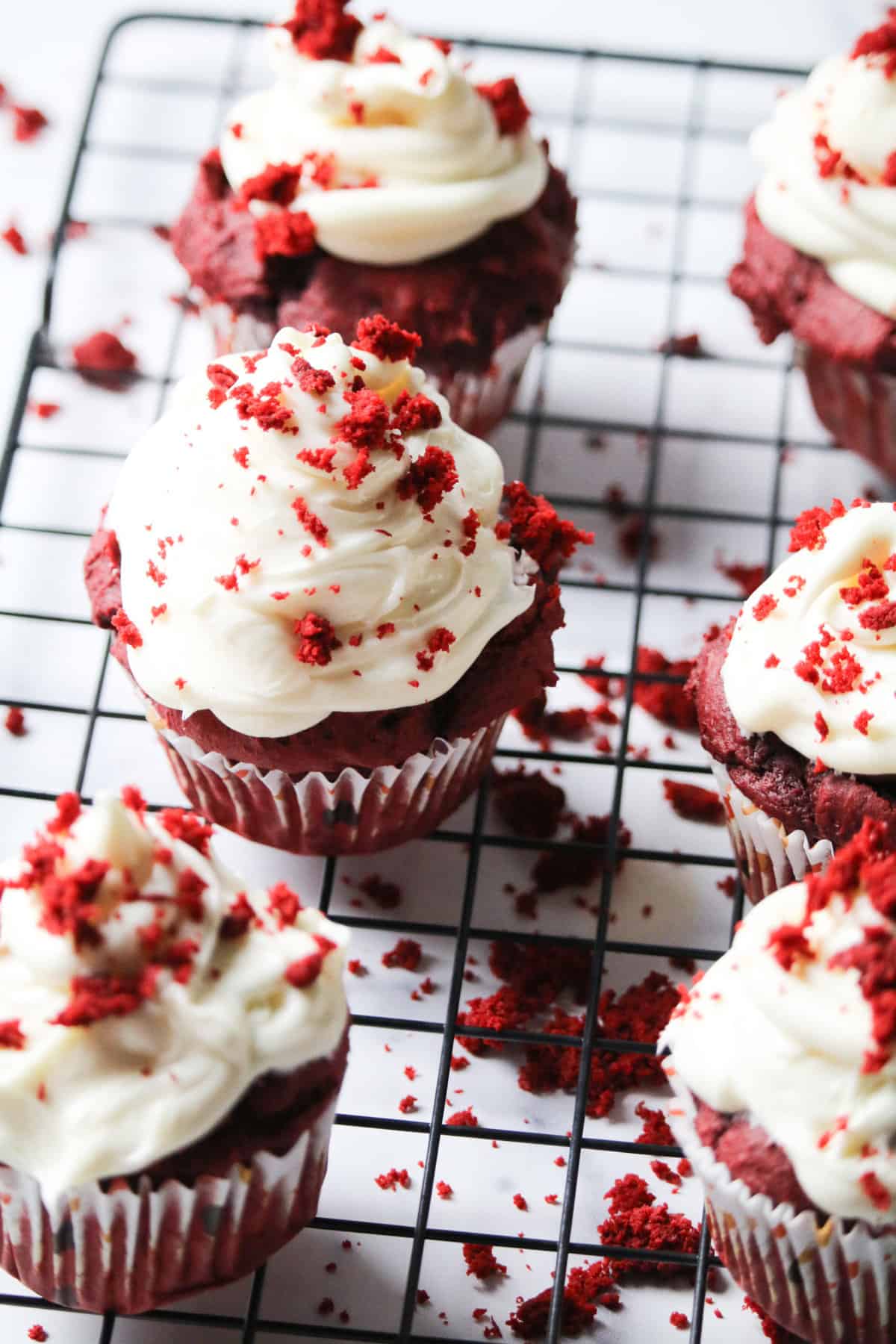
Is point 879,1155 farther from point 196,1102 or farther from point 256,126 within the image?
point 256,126

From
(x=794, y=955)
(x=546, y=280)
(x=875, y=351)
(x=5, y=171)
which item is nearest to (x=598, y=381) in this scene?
(x=546, y=280)

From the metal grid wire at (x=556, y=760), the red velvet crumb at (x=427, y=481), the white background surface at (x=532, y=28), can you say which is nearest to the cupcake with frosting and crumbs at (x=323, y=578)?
the red velvet crumb at (x=427, y=481)

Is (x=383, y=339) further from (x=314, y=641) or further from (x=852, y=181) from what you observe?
(x=852, y=181)

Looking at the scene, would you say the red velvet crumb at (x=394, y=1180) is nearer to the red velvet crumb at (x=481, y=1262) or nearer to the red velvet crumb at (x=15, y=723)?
the red velvet crumb at (x=481, y=1262)

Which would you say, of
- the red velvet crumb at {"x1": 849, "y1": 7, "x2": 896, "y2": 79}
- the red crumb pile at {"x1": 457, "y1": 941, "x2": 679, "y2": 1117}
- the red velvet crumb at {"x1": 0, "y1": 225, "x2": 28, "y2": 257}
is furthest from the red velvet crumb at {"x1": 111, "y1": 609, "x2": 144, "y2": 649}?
the red velvet crumb at {"x1": 849, "y1": 7, "x2": 896, "y2": 79}

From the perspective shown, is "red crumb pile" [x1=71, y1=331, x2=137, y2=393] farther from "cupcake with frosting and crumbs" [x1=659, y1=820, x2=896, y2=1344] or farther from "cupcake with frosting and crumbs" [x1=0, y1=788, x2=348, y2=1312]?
"cupcake with frosting and crumbs" [x1=659, y1=820, x2=896, y2=1344]

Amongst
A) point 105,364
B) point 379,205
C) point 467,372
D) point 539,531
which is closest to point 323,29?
point 379,205
